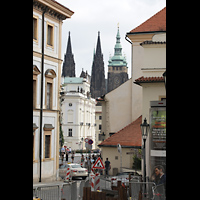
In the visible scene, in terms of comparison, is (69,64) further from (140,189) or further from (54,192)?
(54,192)

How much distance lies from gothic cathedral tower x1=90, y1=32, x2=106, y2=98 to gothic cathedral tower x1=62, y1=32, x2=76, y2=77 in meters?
17.2

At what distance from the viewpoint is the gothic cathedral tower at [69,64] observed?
15138 centimetres

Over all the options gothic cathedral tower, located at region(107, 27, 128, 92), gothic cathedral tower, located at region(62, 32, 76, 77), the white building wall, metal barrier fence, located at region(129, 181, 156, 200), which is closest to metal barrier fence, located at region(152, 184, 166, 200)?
metal barrier fence, located at region(129, 181, 156, 200)

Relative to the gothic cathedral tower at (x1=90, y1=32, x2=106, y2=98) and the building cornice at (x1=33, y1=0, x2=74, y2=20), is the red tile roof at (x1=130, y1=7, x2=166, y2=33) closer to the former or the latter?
the building cornice at (x1=33, y1=0, x2=74, y2=20)

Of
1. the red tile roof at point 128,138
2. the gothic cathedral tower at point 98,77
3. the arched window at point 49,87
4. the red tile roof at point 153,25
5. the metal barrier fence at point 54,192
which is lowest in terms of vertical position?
the metal barrier fence at point 54,192

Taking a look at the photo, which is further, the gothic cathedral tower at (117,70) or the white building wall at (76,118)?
the gothic cathedral tower at (117,70)

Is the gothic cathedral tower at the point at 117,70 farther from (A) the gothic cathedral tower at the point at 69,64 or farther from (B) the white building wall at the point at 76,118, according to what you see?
(B) the white building wall at the point at 76,118

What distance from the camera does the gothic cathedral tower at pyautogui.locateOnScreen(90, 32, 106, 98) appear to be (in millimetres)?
168500

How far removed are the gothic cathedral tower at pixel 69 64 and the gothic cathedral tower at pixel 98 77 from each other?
1717 centimetres

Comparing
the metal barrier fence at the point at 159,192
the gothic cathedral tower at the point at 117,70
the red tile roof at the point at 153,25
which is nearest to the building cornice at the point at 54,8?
the red tile roof at the point at 153,25
